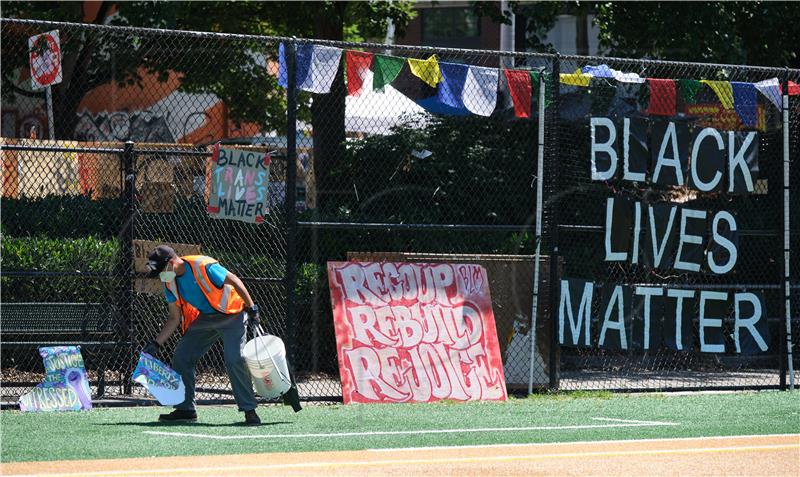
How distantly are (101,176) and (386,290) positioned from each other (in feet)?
15.7

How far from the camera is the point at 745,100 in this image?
543 inches

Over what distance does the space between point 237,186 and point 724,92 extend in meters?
5.49

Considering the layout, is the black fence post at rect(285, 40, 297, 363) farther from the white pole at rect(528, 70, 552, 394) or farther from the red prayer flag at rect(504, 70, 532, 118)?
the white pole at rect(528, 70, 552, 394)

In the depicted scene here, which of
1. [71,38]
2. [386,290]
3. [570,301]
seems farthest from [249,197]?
[71,38]

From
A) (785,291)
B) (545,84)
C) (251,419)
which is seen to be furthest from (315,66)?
(785,291)

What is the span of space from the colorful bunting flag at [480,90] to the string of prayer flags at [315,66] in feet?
4.80

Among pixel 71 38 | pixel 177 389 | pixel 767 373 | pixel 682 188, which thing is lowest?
pixel 767 373

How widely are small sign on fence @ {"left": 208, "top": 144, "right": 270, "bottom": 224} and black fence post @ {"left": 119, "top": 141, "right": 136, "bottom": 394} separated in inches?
27.7

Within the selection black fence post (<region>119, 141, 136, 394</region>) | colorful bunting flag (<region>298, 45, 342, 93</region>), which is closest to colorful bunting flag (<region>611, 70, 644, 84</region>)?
colorful bunting flag (<region>298, 45, 342, 93</region>)

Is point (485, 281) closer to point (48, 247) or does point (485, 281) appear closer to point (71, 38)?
point (48, 247)

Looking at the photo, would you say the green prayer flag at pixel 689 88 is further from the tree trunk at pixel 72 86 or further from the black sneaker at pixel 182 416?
the tree trunk at pixel 72 86

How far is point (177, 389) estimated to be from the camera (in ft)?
32.5

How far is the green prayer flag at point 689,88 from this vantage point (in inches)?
525

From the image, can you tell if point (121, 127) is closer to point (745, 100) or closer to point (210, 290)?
point (745, 100)
